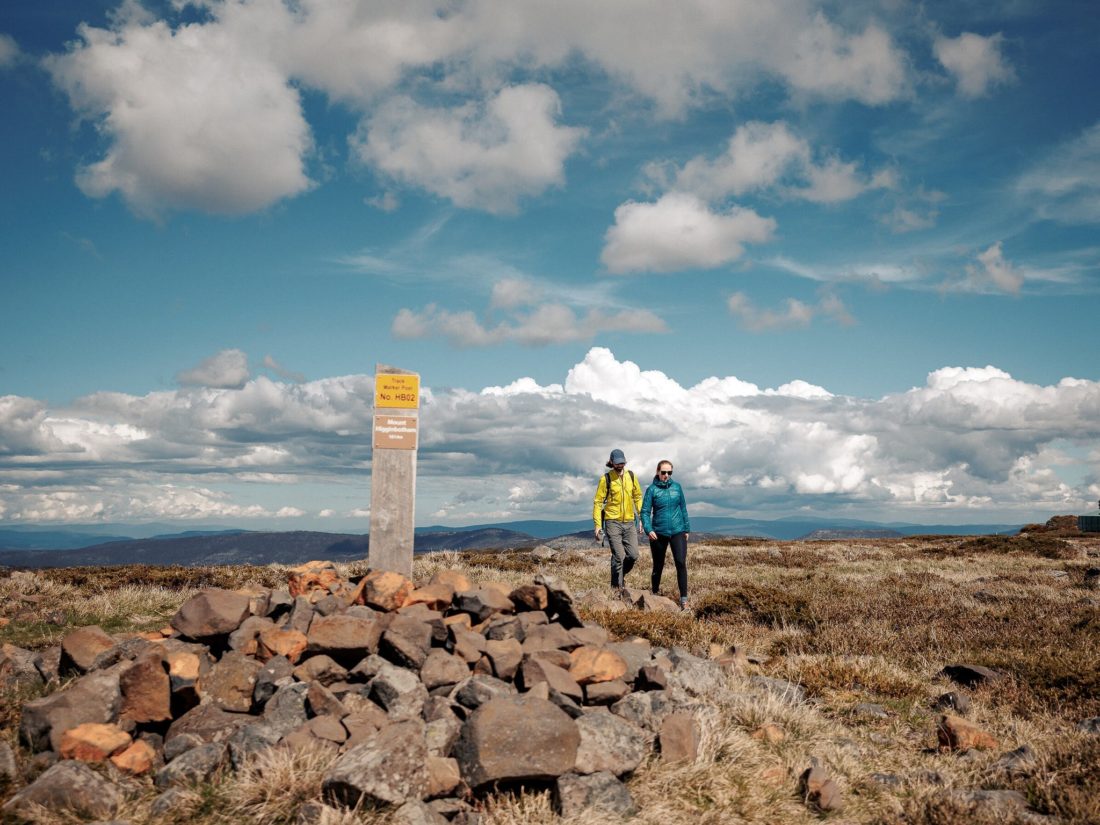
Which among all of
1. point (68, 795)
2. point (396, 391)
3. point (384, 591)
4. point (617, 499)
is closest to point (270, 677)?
point (68, 795)

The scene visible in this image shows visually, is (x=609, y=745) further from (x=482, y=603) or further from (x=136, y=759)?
(x=136, y=759)

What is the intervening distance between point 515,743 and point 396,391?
293 inches

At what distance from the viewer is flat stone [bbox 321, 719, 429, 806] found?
4934 millimetres

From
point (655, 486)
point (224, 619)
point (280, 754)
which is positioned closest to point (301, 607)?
point (224, 619)

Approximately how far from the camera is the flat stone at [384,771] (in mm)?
4934

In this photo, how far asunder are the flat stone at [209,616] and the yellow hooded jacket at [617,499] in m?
7.63

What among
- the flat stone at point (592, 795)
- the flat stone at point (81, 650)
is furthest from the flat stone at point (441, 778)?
the flat stone at point (81, 650)

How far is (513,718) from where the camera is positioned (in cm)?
555

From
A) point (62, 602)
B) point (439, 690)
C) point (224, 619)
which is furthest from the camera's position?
point (62, 602)

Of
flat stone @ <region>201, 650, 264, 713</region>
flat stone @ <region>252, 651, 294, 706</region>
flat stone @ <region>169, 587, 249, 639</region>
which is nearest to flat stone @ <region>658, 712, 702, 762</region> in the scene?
flat stone @ <region>252, 651, 294, 706</region>

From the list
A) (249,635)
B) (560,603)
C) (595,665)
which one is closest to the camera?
(595,665)

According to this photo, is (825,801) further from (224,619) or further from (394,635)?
(224,619)

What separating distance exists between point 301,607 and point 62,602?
28.1 feet

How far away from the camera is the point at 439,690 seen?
6660 millimetres
